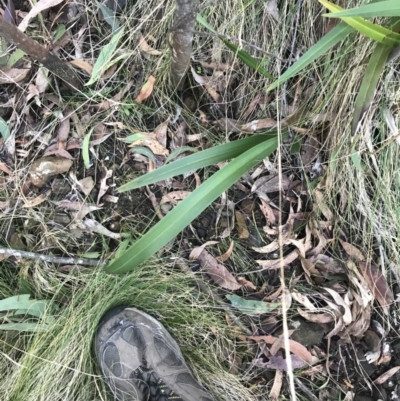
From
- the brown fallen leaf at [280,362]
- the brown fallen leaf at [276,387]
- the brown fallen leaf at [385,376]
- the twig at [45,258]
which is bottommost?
the brown fallen leaf at [385,376]

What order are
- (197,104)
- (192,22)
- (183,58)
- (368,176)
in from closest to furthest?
(192,22), (183,58), (368,176), (197,104)

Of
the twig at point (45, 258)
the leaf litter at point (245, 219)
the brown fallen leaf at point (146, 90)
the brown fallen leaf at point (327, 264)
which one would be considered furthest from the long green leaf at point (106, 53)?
the brown fallen leaf at point (327, 264)

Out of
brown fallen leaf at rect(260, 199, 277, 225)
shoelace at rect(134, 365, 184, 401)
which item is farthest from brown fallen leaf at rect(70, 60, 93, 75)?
shoelace at rect(134, 365, 184, 401)

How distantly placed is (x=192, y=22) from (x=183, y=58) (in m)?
0.15

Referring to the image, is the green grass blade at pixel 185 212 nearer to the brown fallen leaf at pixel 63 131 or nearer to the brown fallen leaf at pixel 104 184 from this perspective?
the brown fallen leaf at pixel 104 184

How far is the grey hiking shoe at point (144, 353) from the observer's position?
1178 millimetres

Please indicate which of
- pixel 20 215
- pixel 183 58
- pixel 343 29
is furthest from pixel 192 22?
pixel 20 215

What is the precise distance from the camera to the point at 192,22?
858 mm

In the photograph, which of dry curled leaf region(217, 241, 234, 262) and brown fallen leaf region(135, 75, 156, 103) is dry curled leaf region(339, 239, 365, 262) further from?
brown fallen leaf region(135, 75, 156, 103)

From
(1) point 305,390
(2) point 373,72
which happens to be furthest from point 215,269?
(2) point 373,72

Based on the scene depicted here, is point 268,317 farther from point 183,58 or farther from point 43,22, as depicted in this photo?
point 43,22

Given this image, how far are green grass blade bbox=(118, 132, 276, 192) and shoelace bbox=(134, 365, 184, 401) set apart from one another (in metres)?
0.57

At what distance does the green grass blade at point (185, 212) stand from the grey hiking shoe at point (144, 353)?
34 centimetres

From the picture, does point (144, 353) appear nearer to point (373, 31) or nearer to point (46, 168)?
point (46, 168)
